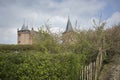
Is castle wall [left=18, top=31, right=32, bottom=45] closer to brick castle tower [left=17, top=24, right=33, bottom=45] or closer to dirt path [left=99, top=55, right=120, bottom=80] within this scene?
brick castle tower [left=17, top=24, right=33, bottom=45]

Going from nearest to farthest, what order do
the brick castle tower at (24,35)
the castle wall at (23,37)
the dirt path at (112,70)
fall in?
1. the dirt path at (112,70)
2. the castle wall at (23,37)
3. the brick castle tower at (24,35)

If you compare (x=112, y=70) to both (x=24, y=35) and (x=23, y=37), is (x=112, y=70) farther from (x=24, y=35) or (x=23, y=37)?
(x=23, y=37)

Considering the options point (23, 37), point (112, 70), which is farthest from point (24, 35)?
point (112, 70)

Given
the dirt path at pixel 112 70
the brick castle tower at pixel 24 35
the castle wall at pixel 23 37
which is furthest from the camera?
the brick castle tower at pixel 24 35

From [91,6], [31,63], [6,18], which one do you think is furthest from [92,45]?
[6,18]

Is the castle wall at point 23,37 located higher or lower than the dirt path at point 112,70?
higher

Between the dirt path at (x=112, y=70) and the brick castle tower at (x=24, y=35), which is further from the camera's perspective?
the brick castle tower at (x=24, y=35)

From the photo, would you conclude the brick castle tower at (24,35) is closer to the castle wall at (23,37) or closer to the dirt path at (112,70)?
the castle wall at (23,37)

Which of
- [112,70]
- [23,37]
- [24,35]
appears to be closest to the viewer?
[112,70]

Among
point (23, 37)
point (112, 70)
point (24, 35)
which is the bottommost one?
point (112, 70)

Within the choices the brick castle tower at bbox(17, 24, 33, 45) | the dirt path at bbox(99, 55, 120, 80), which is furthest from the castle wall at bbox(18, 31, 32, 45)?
the dirt path at bbox(99, 55, 120, 80)

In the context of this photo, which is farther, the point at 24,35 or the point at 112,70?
the point at 24,35

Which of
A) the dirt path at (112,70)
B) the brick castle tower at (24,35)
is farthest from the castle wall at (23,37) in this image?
the dirt path at (112,70)

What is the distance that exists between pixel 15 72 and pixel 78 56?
3391 millimetres
